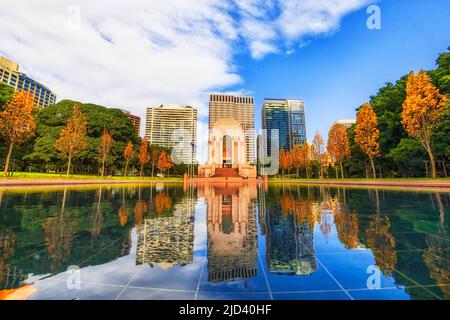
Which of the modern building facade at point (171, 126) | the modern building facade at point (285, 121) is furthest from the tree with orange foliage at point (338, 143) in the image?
the modern building facade at point (285, 121)

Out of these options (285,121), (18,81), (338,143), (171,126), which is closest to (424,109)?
(338,143)

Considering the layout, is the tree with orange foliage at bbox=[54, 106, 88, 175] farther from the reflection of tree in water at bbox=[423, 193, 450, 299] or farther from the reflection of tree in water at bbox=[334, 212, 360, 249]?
the reflection of tree in water at bbox=[423, 193, 450, 299]

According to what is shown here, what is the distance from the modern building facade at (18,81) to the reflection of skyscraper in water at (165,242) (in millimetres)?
119062

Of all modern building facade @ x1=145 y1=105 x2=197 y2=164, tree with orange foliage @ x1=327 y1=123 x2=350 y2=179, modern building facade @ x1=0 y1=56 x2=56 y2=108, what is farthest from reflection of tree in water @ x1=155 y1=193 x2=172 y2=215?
modern building facade @ x1=145 y1=105 x2=197 y2=164

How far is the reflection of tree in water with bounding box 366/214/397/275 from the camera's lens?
106 inches

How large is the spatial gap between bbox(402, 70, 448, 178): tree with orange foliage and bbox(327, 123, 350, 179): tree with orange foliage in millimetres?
11353

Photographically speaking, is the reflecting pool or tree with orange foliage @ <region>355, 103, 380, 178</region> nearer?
the reflecting pool

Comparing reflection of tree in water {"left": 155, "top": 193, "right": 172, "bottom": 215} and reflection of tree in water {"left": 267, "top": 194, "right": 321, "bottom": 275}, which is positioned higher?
reflection of tree in water {"left": 155, "top": 193, "right": 172, "bottom": 215}

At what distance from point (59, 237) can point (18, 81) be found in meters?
141

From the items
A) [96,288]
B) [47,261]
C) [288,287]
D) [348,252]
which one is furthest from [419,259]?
[47,261]

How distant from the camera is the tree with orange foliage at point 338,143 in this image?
3319 cm

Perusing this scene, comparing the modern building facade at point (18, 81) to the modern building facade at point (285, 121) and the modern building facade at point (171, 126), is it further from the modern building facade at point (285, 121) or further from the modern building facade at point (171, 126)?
the modern building facade at point (285, 121)

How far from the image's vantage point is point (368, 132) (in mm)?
28359

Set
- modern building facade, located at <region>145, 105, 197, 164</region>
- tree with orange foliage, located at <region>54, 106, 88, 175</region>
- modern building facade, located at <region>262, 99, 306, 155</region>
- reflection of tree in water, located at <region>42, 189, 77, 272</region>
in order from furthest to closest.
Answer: modern building facade, located at <region>262, 99, 306, 155</region>
modern building facade, located at <region>145, 105, 197, 164</region>
tree with orange foliage, located at <region>54, 106, 88, 175</region>
reflection of tree in water, located at <region>42, 189, 77, 272</region>
